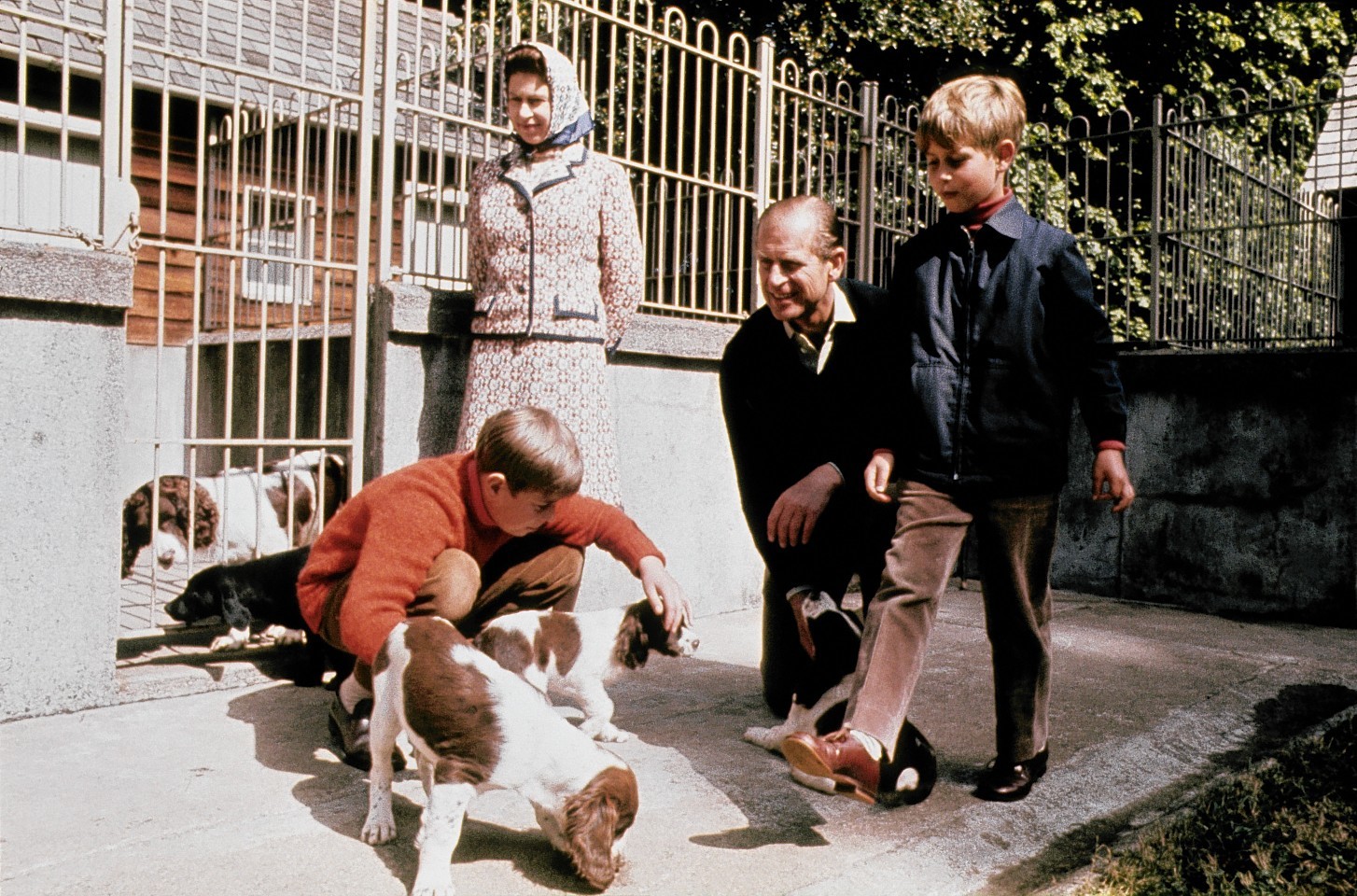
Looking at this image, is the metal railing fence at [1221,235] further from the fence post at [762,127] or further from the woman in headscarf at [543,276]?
the woman in headscarf at [543,276]

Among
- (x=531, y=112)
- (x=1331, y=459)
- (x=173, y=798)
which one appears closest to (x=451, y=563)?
(x=173, y=798)

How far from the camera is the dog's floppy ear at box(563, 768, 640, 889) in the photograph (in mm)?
2342

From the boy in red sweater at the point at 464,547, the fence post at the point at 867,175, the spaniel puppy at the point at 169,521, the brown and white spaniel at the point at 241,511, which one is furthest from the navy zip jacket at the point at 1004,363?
the fence post at the point at 867,175

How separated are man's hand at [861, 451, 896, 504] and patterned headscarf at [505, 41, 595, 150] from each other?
207 cm

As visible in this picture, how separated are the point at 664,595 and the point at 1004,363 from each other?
3.53 ft

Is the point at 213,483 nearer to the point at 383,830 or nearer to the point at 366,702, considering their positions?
the point at 366,702

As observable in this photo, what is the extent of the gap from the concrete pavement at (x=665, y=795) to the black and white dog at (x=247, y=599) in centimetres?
13

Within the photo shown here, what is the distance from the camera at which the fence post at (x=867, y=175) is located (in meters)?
7.04

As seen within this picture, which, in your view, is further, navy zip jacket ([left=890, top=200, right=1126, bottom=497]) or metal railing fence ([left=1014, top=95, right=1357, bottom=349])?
metal railing fence ([left=1014, top=95, right=1357, bottom=349])

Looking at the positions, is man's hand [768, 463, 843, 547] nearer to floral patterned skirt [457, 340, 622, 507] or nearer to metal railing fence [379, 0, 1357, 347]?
floral patterned skirt [457, 340, 622, 507]

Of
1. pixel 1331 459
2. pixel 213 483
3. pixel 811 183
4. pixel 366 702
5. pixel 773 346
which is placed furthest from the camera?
pixel 811 183

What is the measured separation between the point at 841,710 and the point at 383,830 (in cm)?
132

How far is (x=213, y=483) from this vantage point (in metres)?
5.12

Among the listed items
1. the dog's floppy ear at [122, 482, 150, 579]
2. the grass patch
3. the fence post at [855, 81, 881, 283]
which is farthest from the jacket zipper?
the fence post at [855, 81, 881, 283]
